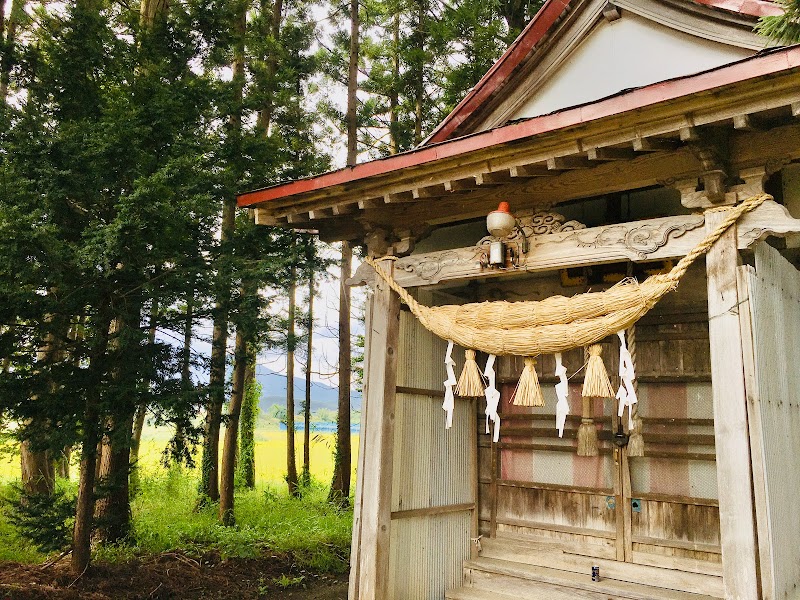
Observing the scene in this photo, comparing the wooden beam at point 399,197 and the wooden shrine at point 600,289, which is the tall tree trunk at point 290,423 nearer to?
the wooden shrine at point 600,289

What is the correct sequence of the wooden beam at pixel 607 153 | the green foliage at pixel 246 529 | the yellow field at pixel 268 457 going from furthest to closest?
1. the yellow field at pixel 268 457
2. the green foliage at pixel 246 529
3. the wooden beam at pixel 607 153

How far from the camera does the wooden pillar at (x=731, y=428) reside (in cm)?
295

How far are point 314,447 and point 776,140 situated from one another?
1666 centimetres

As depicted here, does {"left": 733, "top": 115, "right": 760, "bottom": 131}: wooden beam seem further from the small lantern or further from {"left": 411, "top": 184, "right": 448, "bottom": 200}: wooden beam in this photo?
{"left": 411, "top": 184, "right": 448, "bottom": 200}: wooden beam

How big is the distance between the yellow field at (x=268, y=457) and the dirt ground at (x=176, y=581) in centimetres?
535

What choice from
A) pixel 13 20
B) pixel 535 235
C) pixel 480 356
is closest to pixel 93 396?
pixel 480 356

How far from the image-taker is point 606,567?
193 inches

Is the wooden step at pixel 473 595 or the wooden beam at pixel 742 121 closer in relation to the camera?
the wooden beam at pixel 742 121

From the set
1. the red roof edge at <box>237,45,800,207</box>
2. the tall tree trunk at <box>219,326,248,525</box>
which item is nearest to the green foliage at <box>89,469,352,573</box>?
the tall tree trunk at <box>219,326,248,525</box>

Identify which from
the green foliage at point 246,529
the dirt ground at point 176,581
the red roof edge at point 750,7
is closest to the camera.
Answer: the red roof edge at point 750,7

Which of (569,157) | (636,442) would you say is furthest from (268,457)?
(569,157)

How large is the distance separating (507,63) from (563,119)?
115 inches

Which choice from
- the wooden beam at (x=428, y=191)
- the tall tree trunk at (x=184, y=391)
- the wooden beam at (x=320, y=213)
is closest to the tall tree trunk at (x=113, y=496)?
the tall tree trunk at (x=184, y=391)

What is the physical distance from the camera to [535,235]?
410 centimetres
